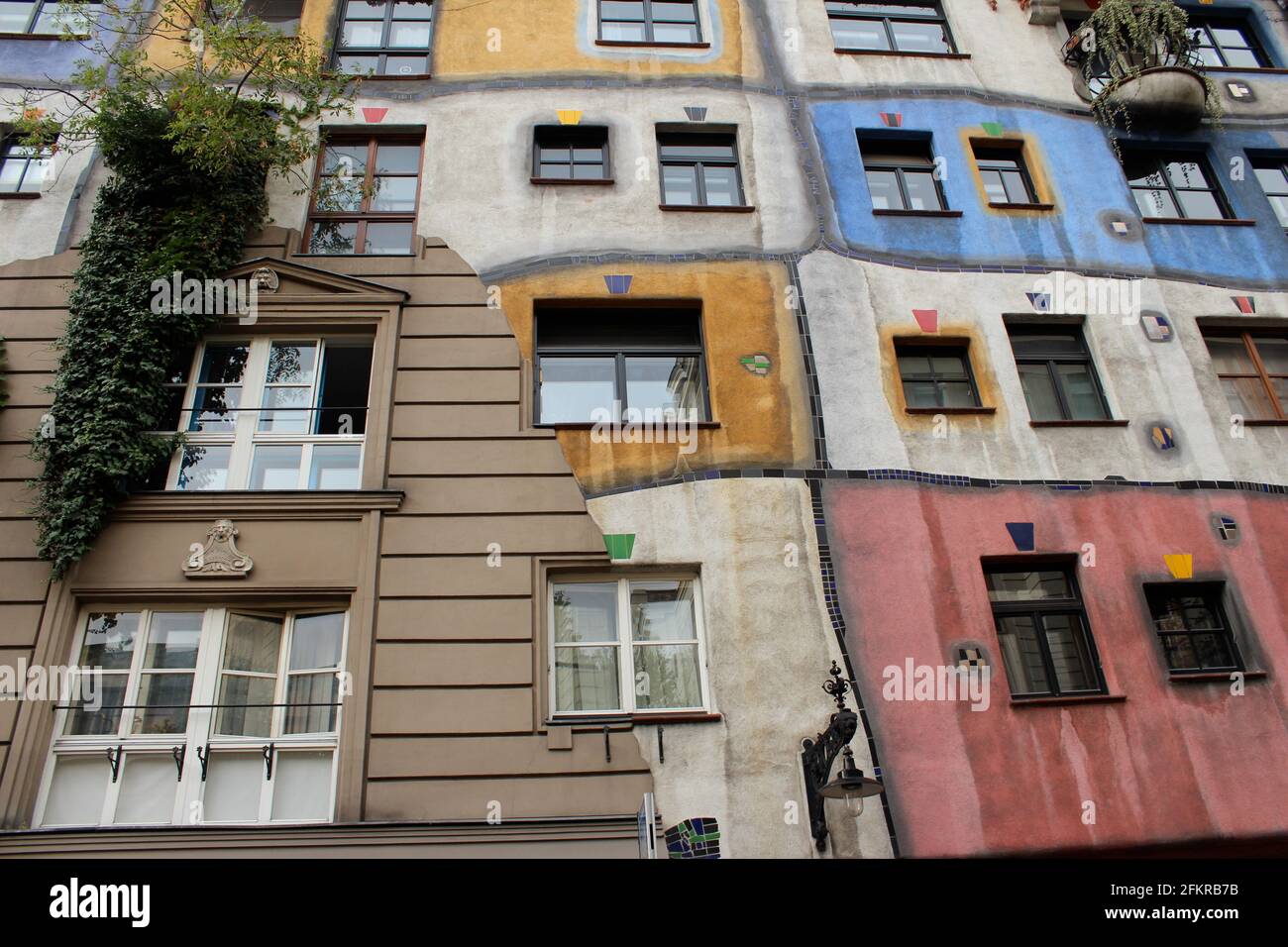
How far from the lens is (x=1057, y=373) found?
13.1 m

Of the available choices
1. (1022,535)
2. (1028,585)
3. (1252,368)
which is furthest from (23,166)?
(1252,368)

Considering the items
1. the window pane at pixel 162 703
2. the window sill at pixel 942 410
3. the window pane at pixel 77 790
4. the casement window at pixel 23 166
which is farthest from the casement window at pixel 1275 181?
the casement window at pixel 23 166

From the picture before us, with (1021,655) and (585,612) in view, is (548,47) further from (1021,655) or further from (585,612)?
(1021,655)

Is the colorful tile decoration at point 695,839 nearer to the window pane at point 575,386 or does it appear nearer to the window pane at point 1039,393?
the window pane at point 575,386

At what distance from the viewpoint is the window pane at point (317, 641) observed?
10.3 m

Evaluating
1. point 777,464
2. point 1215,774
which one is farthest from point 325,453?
point 1215,774

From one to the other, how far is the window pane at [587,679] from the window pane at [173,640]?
3839 millimetres

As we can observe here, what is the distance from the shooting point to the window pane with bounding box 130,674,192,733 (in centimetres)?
986

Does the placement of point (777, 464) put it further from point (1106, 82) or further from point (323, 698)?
point (1106, 82)

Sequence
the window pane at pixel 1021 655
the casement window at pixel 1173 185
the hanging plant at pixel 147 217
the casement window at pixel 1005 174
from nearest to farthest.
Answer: the hanging plant at pixel 147 217 → the window pane at pixel 1021 655 → the casement window at pixel 1005 174 → the casement window at pixel 1173 185

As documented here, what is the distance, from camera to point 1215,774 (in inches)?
406

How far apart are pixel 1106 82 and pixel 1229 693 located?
10089mm

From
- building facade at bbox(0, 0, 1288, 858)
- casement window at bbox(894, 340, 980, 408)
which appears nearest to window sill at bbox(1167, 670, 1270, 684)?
building facade at bbox(0, 0, 1288, 858)
